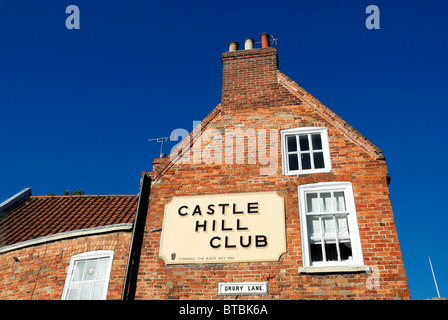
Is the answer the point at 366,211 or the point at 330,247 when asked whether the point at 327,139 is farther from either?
the point at 330,247

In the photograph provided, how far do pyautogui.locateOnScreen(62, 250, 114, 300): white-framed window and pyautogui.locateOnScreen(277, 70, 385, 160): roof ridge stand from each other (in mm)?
7288

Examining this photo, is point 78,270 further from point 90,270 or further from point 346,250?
point 346,250

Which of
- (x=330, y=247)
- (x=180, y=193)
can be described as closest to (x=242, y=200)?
(x=180, y=193)

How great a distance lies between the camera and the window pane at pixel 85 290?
9.60 m

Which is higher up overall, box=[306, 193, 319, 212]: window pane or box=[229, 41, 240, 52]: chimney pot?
box=[229, 41, 240, 52]: chimney pot

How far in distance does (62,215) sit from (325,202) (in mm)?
9194

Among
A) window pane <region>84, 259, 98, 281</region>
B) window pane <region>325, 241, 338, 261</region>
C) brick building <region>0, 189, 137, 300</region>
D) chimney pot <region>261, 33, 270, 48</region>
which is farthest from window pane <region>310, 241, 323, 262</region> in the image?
chimney pot <region>261, 33, 270, 48</region>

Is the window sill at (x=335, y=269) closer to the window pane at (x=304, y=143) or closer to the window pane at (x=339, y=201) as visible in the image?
the window pane at (x=339, y=201)

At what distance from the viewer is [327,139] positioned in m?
10.4

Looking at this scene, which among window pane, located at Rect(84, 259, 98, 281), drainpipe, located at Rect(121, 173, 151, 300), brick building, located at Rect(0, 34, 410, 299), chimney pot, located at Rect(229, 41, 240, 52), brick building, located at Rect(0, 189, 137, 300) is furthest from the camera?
chimney pot, located at Rect(229, 41, 240, 52)

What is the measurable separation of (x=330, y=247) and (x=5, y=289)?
9382mm

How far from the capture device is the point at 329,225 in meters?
9.20

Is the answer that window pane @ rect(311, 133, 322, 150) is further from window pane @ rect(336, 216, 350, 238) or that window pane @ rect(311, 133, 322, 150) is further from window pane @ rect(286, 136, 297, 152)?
window pane @ rect(336, 216, 350, 238)

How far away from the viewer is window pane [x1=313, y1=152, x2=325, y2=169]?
10139 mm
